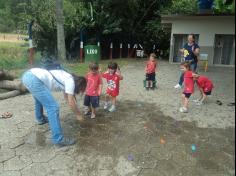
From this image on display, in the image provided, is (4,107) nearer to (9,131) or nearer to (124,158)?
(9,131)

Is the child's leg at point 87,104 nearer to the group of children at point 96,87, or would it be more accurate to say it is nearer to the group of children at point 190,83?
the group of children at point 96,87

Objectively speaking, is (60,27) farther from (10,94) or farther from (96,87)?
(96,87)

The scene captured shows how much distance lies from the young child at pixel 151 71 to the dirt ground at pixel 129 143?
60.9 inches

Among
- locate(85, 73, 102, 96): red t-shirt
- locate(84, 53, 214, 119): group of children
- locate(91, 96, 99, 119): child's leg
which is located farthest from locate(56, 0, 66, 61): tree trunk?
locate(91, 96, 99, 119): child's leg

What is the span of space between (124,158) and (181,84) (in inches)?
204

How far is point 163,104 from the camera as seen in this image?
24.2ft

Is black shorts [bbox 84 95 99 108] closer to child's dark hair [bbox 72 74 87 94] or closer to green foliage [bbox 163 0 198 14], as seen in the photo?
child's dark hair [bbox 72 74 87 94]

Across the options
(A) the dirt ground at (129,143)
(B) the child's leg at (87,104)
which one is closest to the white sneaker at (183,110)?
(A) the dirt ground at (129,143)

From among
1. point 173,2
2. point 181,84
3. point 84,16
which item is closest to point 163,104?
point 181,84

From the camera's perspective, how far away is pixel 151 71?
8.73 metres

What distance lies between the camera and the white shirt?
15.5 feet

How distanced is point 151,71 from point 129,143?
399 cm

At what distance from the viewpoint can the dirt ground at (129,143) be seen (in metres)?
4.34

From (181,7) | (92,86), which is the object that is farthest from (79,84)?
(181,7)
